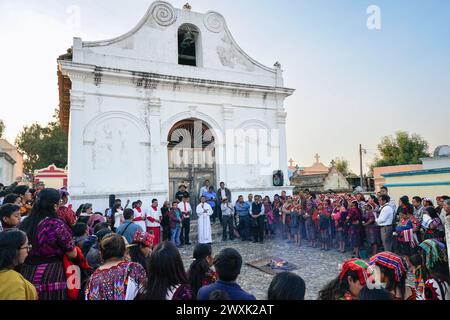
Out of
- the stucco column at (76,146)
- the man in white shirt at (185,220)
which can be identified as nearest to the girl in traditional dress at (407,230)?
the man in white shirt at (185,220)

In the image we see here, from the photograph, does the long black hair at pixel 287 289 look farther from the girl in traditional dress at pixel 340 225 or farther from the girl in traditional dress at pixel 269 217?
the girl in traditional dress at pixel 269 217

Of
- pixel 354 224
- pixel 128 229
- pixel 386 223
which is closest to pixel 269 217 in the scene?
pixel 354 224

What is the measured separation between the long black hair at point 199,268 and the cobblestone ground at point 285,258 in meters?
2.73

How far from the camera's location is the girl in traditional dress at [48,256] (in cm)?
304

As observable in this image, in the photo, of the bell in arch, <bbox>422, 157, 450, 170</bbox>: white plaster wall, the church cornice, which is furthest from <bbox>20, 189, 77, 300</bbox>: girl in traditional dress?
<bbox>422, 157, 450, 170</bbox>: white plaster wall

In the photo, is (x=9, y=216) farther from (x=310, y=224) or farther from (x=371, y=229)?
(x=310, y=224)

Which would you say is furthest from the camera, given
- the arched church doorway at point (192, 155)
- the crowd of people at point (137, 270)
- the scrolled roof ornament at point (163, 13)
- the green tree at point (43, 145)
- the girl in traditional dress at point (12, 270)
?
the green tree at point (43, 145)
